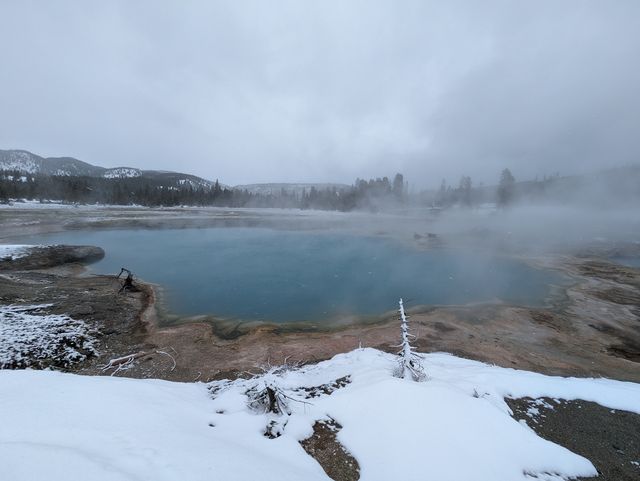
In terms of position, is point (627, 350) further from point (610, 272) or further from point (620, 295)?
point (610, 272)

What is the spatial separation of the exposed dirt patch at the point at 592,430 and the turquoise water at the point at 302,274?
9490 mm

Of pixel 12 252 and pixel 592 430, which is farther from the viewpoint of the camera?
pixel 12 252

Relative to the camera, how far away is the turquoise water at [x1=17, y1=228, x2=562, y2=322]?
16.5 meters

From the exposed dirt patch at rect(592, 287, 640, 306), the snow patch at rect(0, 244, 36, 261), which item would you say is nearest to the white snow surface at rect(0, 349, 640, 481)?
the exposed dirt patch at rect(592, 287, 640, 306)

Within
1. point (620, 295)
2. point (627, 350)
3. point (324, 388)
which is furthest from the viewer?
point (620, 295)

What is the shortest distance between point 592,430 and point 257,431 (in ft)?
22.3

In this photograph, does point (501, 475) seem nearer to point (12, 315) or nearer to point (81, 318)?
point (81, 318)

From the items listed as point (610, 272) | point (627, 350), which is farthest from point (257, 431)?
point (610, 272)

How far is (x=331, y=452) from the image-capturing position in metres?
4.73

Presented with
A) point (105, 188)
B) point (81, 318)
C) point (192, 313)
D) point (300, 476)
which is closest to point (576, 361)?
point (300, 476)

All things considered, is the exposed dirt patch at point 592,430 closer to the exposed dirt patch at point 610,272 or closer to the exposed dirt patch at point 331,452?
the exposed dirt patch at point 331,452

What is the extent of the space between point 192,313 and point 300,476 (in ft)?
41.5

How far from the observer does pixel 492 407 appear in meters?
5.51

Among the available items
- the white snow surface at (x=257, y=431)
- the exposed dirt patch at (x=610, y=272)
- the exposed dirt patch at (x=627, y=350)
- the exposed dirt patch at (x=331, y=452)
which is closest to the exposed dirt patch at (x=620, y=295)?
the exposed dirt patch at (x=610, y=272)
